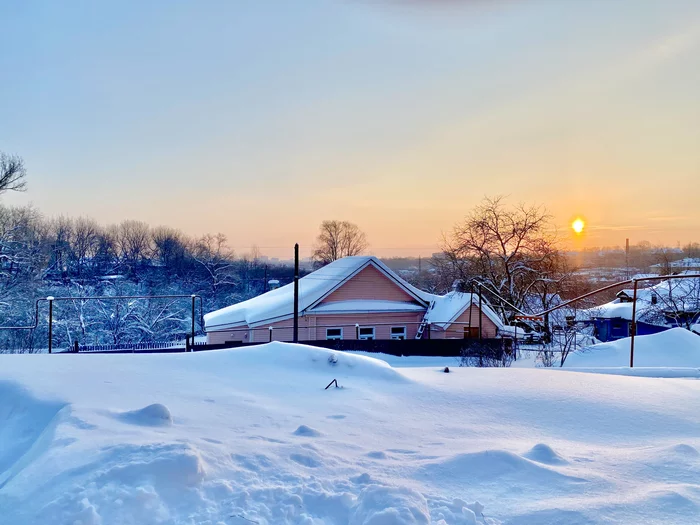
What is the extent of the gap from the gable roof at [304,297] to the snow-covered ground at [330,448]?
37.3ft

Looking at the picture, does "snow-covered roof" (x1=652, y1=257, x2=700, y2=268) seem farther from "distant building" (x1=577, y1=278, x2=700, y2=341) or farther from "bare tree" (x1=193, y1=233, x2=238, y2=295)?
"bare tree" (x1=193, y1=233, x2=238, y2=295)

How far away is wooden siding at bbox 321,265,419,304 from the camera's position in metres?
17.9

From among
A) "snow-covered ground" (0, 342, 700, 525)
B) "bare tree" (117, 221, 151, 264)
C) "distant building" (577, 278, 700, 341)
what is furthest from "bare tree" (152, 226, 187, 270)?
"snow-covered ground" (0, 342, 700, 525)

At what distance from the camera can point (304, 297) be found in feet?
54.7

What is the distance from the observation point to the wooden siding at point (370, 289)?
706 inches

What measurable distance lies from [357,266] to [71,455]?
51.5 ft

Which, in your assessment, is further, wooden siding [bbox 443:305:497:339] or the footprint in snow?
wooden siding [bbox 443:305:497:339]

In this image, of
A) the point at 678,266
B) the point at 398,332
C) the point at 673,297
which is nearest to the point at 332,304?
the point at 398,332

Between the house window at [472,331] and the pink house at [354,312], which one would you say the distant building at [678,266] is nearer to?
the pink house at [354,312]

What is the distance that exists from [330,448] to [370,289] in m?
15.7

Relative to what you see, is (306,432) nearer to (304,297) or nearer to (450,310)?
(304,297)

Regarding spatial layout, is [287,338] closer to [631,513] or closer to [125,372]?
[125,372]

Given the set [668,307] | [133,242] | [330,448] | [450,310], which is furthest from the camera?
[133,242]

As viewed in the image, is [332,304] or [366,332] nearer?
[332,304]
